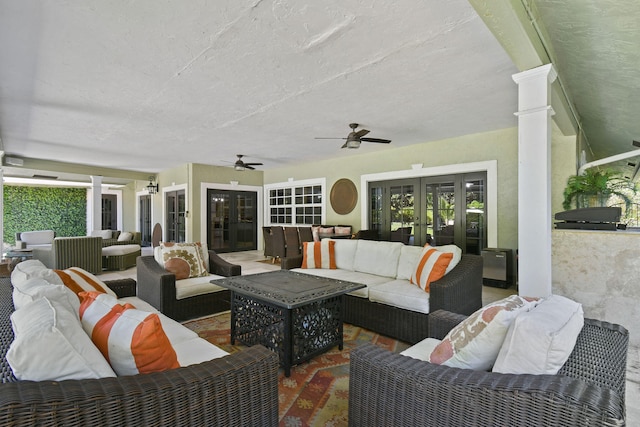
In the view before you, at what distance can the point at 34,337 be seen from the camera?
95cm

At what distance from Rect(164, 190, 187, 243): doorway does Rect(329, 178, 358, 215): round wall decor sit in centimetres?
412

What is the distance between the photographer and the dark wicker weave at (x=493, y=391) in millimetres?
906

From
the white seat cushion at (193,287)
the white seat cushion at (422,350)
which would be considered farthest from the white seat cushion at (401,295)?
the white seat cushion at (193,287)

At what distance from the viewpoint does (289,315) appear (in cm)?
231

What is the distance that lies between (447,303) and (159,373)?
88.3 inches

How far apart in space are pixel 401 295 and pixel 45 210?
12852mm

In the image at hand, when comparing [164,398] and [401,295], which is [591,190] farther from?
[164,398]

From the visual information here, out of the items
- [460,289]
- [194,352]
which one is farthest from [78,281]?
[460,289]

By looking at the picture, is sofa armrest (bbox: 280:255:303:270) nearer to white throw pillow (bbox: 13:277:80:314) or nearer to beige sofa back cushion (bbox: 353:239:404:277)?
beige sofa back cushion (bbox: 353:239:404:277)

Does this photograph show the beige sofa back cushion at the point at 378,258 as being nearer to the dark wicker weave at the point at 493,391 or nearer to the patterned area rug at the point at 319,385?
the patterned area rug at the point at 319,385

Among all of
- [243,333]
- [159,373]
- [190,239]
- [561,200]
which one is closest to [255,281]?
[243,333]

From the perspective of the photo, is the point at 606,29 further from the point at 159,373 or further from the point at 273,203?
the point at 273,203

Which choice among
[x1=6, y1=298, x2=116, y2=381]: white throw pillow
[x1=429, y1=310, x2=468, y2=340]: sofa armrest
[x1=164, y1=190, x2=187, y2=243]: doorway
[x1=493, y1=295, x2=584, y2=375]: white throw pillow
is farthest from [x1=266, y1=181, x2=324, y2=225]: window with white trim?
[x1=6, y1=298, x2=116, y2=381]: white throw pillow

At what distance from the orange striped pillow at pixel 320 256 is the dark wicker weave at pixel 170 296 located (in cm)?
87
